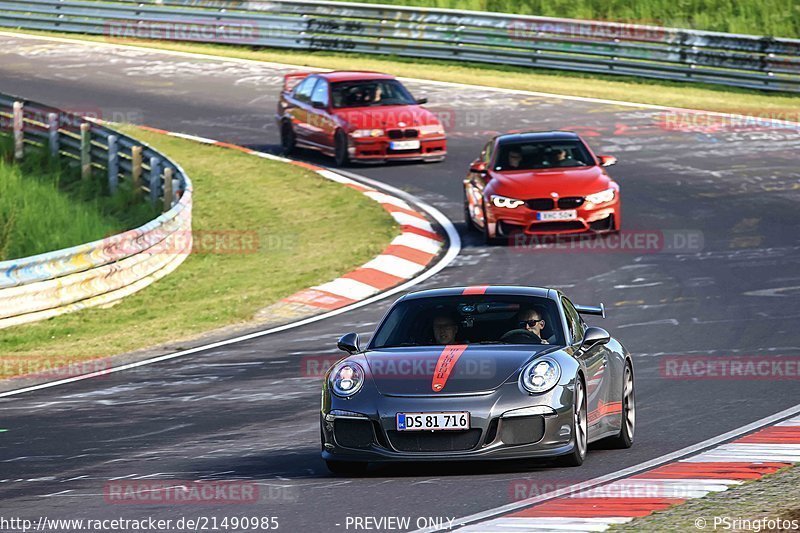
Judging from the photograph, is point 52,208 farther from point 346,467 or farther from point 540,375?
point 540,375

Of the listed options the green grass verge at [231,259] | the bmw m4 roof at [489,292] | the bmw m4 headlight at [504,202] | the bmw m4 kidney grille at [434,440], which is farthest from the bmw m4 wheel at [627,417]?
the bmw m4 headlight at [504,202]

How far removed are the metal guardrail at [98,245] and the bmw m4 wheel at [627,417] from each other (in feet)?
25.9

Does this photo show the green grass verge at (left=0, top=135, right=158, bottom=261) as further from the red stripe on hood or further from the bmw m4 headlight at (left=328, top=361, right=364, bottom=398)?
the red stripe on hood

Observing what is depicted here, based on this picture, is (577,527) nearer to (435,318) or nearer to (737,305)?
(435,318)

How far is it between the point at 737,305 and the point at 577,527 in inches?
334

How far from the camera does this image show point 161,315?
675 inches

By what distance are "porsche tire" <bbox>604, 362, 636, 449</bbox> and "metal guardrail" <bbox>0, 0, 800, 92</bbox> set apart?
21426 millimetres

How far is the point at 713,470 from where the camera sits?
8.69 meters

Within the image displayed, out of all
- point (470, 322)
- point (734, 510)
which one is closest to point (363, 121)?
point (470, 322)

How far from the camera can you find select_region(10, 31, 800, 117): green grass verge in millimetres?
30391

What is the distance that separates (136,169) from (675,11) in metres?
18.0

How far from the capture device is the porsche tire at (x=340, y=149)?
2594cm

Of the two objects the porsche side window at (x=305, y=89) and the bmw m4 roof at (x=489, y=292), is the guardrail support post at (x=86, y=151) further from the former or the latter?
the bmw m4 roof at (x=489, y=292)

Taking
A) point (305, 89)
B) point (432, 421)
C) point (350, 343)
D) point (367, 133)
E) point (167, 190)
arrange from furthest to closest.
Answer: point (305, 89) → point (367, 133) → point (167, 190) → point (350, 343) → point (432, 421)
